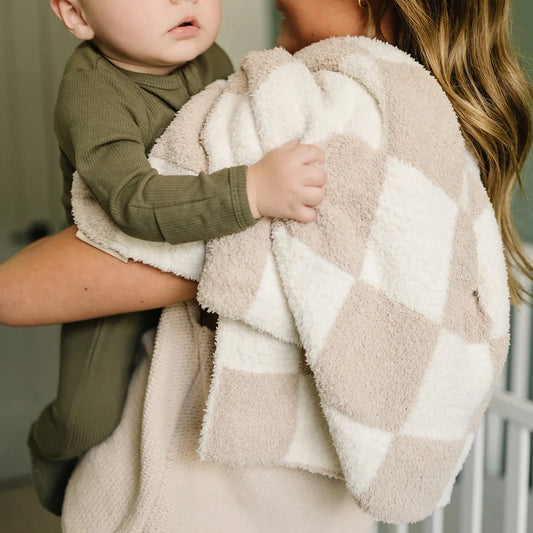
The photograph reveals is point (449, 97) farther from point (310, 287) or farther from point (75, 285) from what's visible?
point (75, 285)

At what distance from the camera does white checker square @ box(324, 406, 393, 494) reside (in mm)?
780

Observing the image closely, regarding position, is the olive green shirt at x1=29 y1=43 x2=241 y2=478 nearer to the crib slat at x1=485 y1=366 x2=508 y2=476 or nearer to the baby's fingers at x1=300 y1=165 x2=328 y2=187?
the baby's fingers at x1=300 y1=165 x2=328 y2=187

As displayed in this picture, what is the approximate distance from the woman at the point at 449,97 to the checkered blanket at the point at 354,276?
43mm

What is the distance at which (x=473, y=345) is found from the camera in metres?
0.83

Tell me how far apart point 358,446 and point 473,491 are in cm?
52

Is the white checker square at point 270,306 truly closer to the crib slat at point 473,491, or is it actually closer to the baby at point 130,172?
the baby at point 130,172

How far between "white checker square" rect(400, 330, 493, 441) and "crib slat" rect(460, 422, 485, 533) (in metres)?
0.39

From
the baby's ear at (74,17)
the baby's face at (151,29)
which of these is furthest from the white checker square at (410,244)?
the baby's ear at (74,17)

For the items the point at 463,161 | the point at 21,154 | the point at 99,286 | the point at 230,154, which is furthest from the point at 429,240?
the point at 21,154

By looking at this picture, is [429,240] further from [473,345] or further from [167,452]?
[167,452]

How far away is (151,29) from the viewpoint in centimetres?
86

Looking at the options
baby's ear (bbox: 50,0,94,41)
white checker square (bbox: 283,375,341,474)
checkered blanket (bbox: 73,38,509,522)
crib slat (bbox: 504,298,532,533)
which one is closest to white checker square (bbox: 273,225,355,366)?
checkered blanket (bbox: 73,38,509,522)

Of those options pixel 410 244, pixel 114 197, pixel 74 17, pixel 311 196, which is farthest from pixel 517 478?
pixel 74 17

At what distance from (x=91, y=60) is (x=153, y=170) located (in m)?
0.23
